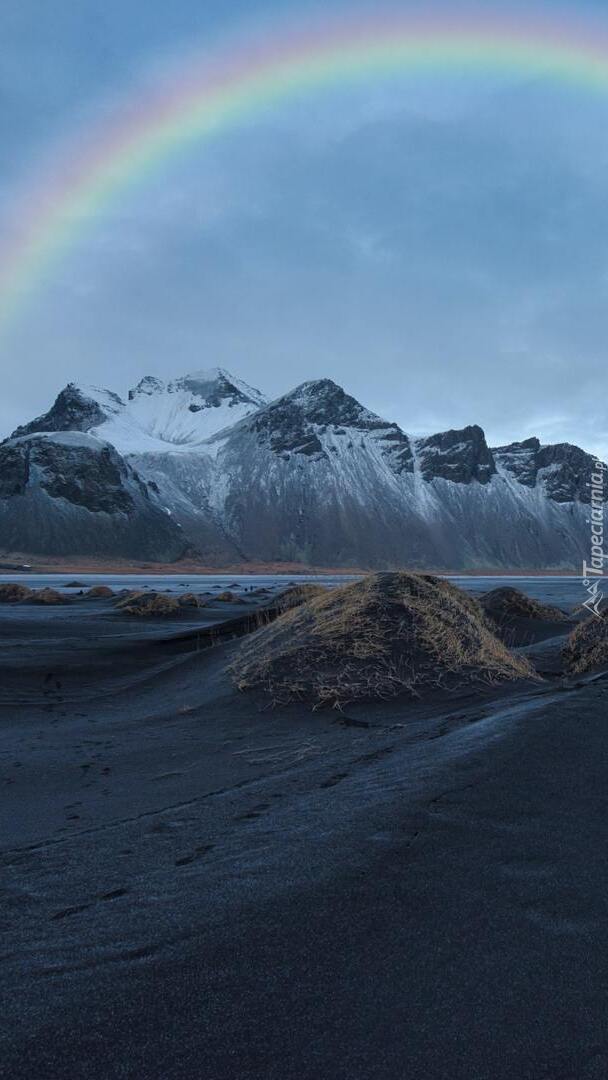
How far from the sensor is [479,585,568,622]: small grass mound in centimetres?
1916

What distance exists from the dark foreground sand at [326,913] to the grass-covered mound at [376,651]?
240cm

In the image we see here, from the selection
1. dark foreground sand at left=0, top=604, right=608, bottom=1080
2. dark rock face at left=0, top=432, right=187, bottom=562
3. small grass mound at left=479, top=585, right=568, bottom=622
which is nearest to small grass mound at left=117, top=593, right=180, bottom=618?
small grass mound at left=479, top=585, right=568, bottom=622

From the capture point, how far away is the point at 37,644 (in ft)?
46.4

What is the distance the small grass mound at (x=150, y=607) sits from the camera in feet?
75.6

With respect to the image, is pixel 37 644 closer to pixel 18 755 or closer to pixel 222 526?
pixel 18 755

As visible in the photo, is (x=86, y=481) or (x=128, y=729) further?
(x=86, y=481)

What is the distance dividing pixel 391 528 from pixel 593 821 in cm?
17376

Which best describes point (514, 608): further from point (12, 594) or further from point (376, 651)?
point (12, 594)

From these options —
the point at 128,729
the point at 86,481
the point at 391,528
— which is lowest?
the point at 128,729

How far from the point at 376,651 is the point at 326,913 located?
20.0 feet

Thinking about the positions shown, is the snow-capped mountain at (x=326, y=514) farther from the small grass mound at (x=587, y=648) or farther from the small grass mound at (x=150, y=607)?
the small grass mound at (x=587, y=648)

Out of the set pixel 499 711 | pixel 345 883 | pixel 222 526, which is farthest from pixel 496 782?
pixel 222 526

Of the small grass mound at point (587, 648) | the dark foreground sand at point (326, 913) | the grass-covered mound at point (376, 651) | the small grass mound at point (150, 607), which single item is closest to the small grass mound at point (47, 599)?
the small grass mound at point (150, 607)

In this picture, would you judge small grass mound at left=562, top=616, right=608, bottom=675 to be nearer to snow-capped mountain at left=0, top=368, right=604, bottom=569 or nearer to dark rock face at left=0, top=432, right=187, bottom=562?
dark rock face at left=0, top=432, right=187, bottom=562
